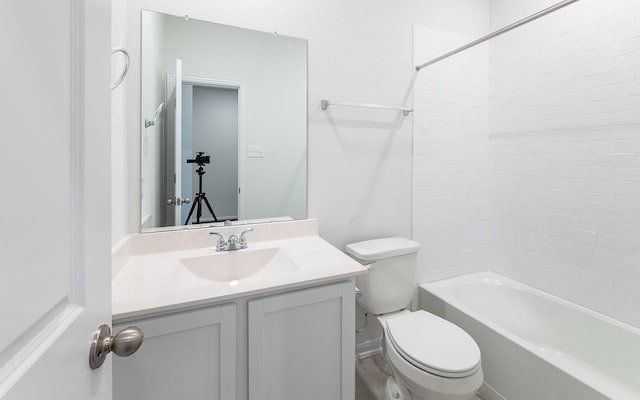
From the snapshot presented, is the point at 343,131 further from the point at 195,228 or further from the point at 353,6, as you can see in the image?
the point at 195,228

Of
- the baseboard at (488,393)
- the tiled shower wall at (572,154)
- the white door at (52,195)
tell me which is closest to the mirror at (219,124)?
the white door at (52,195)

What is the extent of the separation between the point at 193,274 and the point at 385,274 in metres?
0.99

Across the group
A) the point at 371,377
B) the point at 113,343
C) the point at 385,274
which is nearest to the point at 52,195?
the point at 113,343

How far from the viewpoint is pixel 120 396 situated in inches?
33.7

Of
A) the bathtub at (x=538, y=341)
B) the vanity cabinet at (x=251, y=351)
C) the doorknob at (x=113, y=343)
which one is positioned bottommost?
the bathtub at (x=538, y=341)

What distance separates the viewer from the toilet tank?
1.61m

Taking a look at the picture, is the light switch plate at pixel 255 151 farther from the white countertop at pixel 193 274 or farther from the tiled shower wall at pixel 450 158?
the tiled shower wall at pixel 450 158

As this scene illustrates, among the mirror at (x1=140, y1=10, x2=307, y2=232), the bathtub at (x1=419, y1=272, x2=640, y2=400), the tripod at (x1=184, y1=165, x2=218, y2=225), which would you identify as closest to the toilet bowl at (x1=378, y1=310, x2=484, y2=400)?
the bathtub at (x1=419, y1=272, x2=640, y2=400)

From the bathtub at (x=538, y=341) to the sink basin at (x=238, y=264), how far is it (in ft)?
3.68

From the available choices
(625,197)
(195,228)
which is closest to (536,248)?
(625,197)

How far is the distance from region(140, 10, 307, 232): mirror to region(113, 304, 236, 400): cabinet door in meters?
0.63

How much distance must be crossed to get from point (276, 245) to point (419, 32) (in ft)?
5.39

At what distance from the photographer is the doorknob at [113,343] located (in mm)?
487

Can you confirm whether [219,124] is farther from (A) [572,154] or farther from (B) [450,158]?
(A) [572,154]
